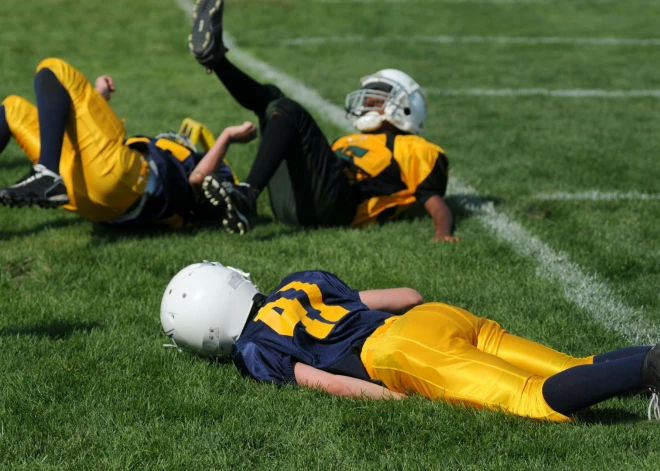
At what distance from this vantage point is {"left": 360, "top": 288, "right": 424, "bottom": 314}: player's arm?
385cm

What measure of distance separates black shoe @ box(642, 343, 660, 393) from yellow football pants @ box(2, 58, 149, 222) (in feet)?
10.4

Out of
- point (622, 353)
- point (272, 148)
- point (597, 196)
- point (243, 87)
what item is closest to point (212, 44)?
point (243, 87)

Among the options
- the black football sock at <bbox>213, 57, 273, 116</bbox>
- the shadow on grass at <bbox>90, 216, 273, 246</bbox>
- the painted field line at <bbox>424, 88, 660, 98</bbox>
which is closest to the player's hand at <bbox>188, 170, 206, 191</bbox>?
the shadow on grass at <bbox>90, 216, 273, 246</bbox>

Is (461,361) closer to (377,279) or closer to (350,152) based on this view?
(377,279)

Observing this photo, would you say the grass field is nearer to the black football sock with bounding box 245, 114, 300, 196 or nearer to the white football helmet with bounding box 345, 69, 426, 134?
the black football sock with bounding box 245, 114, 300, 196

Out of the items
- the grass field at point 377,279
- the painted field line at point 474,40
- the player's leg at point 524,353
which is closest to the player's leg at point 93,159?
the grass field at point 377,279

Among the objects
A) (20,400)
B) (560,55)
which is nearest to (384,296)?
(20,400)

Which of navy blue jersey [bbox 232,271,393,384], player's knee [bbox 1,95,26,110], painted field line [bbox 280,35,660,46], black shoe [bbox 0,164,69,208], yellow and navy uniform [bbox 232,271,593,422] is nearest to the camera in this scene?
yellow and navy uniform [bbox 232,271,593,422]

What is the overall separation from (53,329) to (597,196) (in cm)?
364

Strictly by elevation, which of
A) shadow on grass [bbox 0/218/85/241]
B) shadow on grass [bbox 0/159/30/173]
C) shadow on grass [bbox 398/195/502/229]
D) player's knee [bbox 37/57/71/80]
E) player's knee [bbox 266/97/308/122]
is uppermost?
player's knee [bbox 37/57/71/80]

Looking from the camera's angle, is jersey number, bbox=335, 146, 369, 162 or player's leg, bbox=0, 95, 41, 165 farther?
jersey number, bbox=335, 146, 369, 162

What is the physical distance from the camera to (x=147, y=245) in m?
5.27

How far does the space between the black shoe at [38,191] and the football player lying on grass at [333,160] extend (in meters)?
0.75

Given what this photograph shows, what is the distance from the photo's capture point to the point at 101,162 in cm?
516
